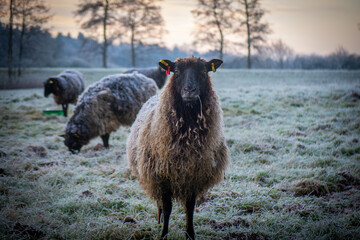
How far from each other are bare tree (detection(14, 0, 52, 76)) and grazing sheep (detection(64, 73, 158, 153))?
18.2m

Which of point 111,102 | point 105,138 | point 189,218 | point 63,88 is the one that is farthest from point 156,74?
point 189,218

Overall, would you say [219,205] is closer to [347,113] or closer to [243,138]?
[243,138]

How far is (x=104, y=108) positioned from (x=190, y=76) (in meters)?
4.03

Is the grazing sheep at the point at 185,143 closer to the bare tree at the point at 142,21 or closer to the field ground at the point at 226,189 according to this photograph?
the field ground at the point at 226,189

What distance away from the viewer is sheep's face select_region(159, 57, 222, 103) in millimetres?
2728

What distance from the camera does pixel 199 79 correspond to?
295cm

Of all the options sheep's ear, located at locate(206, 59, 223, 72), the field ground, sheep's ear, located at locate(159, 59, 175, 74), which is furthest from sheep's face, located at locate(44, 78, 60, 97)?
sheep's ear, located at locate(206, 59, 223, 72)

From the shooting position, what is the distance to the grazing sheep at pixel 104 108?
6.10m

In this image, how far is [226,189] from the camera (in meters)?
4.11

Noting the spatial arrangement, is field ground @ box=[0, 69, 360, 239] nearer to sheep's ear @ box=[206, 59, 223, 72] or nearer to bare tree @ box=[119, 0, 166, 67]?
sheep's ear @ box=[206, 59, 223, 72]

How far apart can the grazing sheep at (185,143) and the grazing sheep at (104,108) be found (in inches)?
136

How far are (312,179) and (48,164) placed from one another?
5.45m

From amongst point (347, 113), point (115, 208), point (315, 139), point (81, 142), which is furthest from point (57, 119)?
point (347, 113)

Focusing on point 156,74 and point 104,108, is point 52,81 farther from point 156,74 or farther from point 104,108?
point 104,108
